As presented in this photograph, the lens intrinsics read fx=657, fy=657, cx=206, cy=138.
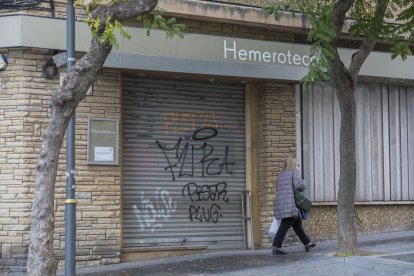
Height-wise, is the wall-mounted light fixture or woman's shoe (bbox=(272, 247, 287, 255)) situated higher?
the wall-mounted light fixture

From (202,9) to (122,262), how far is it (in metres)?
4.31

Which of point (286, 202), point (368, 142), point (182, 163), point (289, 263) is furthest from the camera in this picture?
point (368, 142)

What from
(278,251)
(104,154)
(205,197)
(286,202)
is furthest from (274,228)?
(104,154)

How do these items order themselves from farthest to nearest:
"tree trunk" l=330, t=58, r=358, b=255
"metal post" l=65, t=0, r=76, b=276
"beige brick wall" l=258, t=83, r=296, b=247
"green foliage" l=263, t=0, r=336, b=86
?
"beige brick wall" l=258, t=83, r=296, b=247, "tree trunk" l=330, t=58, r=358, b=255, "green foliage" l=263, t=0, r=336, b=86, "metal post" l=65, t=0, r=76, b=276

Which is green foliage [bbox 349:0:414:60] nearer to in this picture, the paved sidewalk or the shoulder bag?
the shoulder bag

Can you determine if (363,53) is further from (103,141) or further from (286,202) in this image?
(103,141)

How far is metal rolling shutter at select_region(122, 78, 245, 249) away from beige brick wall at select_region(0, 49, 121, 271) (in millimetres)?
579

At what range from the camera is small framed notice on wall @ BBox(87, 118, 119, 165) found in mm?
10305

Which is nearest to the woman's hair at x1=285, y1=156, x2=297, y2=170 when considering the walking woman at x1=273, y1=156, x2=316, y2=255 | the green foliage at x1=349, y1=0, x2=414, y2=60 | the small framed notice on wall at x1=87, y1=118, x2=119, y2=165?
the walking woman at x1=273, y1=156, x2=316, y2=255

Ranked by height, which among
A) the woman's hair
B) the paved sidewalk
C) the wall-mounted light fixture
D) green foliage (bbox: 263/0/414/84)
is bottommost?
the paved sidewalk

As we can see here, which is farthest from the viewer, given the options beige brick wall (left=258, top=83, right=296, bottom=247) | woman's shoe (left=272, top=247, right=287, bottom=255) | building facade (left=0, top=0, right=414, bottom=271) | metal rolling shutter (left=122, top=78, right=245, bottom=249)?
beige brick wall (left=258, top=83, right=296, bottom=247)

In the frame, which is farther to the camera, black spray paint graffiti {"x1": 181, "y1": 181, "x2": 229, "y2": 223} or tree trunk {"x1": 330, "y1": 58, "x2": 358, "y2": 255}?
black spray paint graffiti {"x1": 181, "y1": 181, "x2": 229, "y2": 223}

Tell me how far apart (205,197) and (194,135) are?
1112 mm

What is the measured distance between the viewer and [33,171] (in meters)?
9.96
